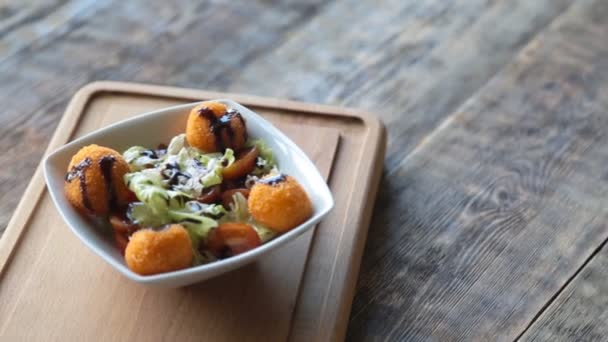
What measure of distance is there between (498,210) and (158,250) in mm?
522

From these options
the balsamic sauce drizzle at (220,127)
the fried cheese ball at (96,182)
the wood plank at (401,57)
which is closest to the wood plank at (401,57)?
the wood plank at (401,57)

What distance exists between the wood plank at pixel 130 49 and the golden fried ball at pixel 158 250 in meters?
0.51

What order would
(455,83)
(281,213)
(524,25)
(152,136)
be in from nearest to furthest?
(281,213)
(152,136)
(455,83)
(524,25)

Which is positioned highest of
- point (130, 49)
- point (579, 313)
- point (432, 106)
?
point (130, 49)

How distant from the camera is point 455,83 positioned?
128 centimetres

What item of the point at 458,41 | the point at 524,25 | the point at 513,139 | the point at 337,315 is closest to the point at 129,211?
the point at 337,315

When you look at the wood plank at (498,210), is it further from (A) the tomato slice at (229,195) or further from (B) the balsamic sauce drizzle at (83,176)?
(B) the balsamic sauce drizzle at (83,176)

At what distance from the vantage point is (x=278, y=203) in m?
0.79

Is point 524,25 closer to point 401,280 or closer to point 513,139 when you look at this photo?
point 513,139

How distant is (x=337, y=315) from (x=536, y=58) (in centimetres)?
69

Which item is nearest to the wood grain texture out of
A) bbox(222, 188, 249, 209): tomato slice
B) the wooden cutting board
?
the wooden cutting board

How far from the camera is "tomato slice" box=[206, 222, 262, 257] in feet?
2.61

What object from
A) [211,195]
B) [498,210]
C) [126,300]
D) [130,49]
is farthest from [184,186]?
[130,49]

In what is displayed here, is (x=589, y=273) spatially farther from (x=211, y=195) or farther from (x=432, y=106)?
(x=211, y=195)
